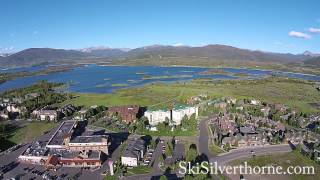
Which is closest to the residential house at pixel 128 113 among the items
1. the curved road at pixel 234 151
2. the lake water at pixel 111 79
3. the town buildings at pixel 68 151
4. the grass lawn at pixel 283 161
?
the town buildings at pixel 68 151

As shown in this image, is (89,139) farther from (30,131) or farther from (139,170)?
(30,131)

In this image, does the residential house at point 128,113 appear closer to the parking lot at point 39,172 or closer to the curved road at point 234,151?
the curved road at point 234,151

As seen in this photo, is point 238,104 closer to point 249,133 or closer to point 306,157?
point 249,133

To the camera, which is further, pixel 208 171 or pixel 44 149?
pixel 44 149

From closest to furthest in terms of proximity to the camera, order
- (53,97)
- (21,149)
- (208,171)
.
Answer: (208,171)
(21,149)
(53,97)

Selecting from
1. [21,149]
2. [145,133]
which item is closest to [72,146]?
[21,149]
